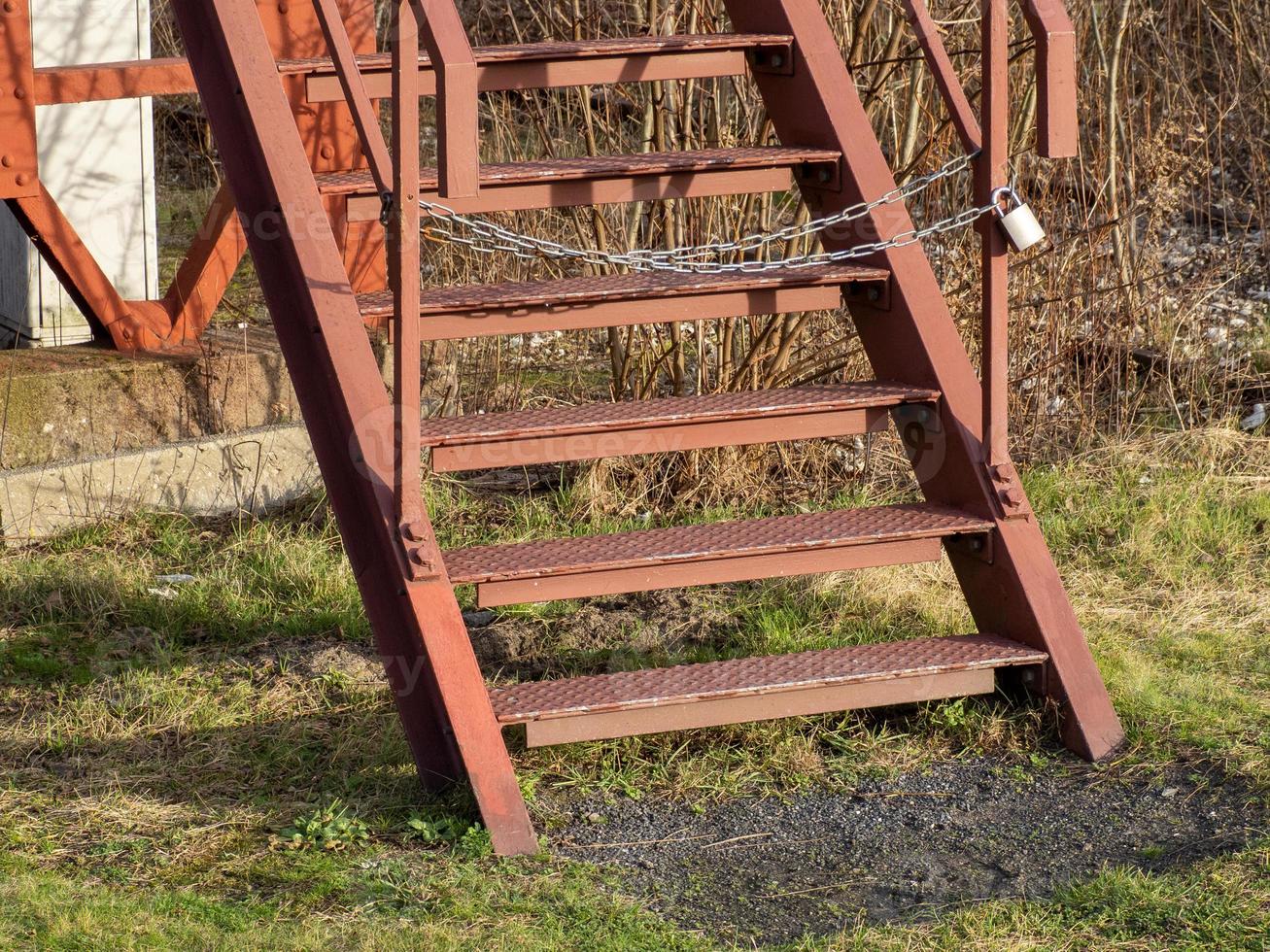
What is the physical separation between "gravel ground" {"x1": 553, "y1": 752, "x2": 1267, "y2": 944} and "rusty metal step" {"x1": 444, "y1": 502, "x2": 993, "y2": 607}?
1.71 ft

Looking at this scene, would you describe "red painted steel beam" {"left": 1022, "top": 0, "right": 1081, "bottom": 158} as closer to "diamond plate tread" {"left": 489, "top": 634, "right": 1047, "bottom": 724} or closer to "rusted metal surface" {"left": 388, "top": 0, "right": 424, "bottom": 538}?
"diamond plate tread" {"left": 489, "top": 634, "right": 1047, "bottom": 724}

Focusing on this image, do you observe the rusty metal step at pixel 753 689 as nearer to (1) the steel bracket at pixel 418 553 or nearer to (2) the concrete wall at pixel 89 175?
(1) the steel bracket at pixel 418 553

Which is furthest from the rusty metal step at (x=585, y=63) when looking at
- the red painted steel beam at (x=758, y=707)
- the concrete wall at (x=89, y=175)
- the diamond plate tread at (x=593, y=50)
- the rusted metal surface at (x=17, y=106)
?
the concrete wall at (x=89, y=175)

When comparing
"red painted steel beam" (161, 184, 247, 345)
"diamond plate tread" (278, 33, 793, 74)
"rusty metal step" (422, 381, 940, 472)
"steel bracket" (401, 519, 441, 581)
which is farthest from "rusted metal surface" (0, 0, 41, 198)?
"steel bracket" (401, 519, 441, 581)

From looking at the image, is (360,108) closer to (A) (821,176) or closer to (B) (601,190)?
(B) (601,190)

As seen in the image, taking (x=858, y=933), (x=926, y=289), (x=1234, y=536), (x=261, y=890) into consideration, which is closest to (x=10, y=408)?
(x=261, y=890)

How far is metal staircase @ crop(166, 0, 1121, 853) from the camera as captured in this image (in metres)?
3.57

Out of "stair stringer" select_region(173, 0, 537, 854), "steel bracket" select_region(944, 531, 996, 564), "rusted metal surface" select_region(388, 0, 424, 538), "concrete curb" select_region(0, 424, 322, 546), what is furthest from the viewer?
"concrete curb" select_region(0, 424, 322, 546)

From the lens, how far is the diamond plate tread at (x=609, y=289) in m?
3.81

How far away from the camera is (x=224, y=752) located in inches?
157

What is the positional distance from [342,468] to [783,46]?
1.70 metres

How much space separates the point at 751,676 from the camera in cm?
375

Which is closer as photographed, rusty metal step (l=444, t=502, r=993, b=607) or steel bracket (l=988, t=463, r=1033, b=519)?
rusty metal step (l=444, t=502, r=993, b=607)

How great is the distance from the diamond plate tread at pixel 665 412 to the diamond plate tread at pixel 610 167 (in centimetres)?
58
